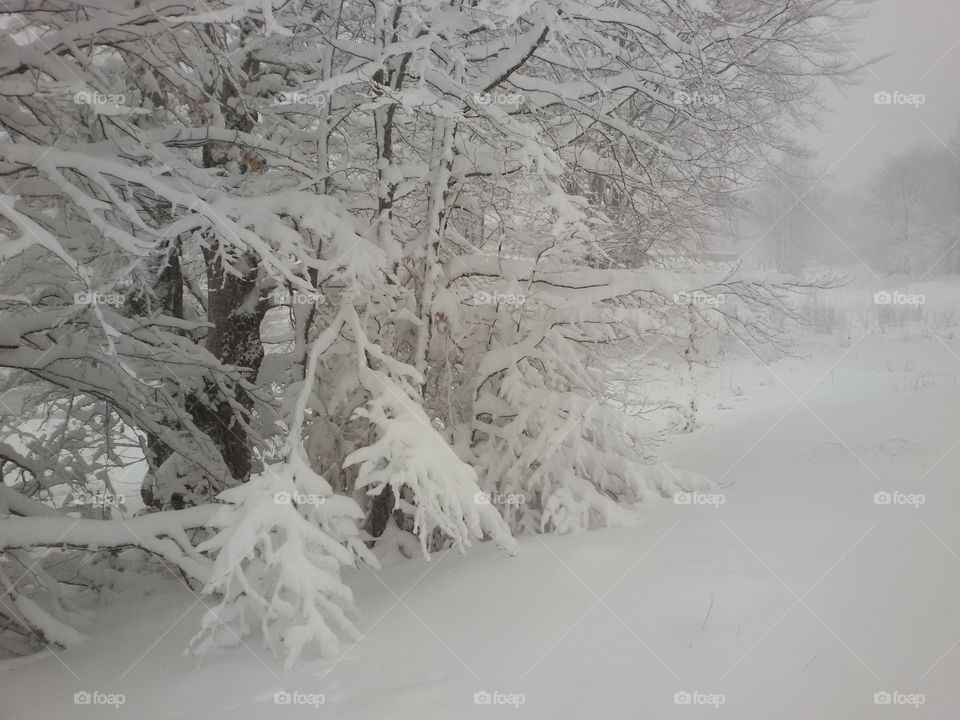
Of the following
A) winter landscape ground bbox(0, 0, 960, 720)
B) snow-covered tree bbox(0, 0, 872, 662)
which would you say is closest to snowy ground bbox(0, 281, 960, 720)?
winter landscape ground bbox(0, 0, 960, 720)

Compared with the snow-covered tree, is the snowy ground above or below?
below

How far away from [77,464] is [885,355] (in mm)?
14308

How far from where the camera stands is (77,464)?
6.70 metres

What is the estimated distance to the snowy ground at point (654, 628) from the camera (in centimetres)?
290

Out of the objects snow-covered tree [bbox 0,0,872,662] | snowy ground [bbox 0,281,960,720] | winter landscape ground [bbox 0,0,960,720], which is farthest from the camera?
snow-covered tree [bbox 0,0,872,662]

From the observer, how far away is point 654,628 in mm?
3391

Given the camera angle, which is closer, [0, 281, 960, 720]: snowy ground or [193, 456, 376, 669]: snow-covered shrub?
[0, 281, 960, 720]: snowy ground

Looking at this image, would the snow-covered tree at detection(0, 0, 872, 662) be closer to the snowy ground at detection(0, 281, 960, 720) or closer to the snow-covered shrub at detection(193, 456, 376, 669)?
the snow-covered shrub at detection(193, 456, 376, 669)

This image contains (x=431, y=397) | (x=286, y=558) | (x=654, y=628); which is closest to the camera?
(x=654, y=628)

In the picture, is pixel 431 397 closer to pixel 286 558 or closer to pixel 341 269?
pixel 341 269

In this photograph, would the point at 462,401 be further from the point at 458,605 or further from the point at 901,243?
the point at 901,243

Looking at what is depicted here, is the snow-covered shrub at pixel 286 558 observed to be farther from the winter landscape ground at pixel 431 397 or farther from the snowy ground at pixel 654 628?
the snowy ground at pixel 654 628

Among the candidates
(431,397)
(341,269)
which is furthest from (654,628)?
(341,269)

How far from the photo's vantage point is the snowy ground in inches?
114
